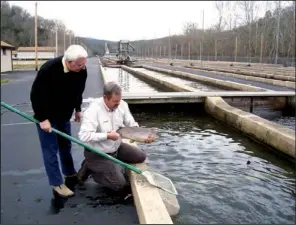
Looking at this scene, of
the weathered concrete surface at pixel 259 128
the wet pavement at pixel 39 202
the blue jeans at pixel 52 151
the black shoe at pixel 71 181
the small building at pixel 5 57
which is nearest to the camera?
the wet pavement at pixel 39 202

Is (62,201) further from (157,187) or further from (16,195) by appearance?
(157,187)

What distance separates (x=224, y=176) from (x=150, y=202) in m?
2.53

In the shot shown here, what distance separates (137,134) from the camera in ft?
13.8

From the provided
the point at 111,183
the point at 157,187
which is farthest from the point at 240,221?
the point at 111,183

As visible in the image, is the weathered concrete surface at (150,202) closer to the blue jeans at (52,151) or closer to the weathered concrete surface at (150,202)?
the weathered concrete surface at (150,202)

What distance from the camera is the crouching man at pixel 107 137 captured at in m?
3.98

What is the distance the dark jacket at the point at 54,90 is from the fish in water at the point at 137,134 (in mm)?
736

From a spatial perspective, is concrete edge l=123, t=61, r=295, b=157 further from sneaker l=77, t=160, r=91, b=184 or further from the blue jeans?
the blue jeans

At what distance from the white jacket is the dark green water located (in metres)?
1.26

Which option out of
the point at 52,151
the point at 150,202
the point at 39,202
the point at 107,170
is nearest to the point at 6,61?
the point at 52,151

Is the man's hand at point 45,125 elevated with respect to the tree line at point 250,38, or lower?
lower

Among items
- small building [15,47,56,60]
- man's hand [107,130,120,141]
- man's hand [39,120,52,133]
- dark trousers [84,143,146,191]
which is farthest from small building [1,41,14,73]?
small building [15,47,56,60]

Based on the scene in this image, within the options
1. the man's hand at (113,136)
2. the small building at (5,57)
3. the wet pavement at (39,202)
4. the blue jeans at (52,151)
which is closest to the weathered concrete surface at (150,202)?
the wet pavement at (39,202)

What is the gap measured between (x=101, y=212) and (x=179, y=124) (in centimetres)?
642
